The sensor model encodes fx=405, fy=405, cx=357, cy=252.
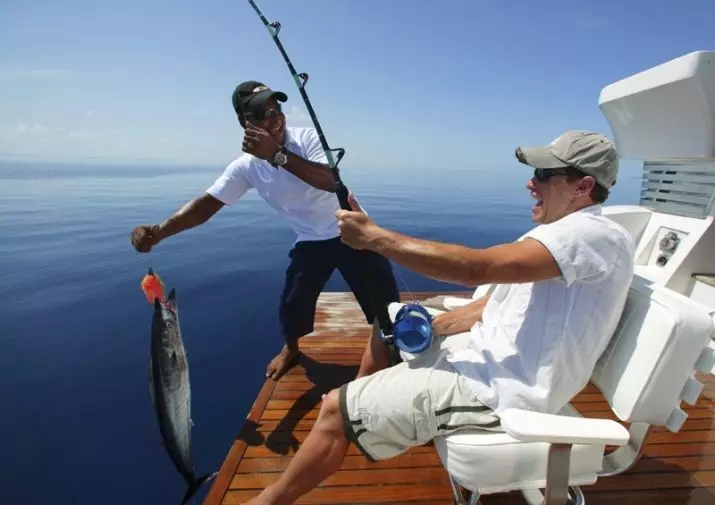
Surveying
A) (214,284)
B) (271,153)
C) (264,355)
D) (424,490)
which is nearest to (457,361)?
(424,490)

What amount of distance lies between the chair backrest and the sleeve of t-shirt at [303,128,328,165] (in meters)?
2.13

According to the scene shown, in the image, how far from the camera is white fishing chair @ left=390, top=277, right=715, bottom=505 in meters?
1.37

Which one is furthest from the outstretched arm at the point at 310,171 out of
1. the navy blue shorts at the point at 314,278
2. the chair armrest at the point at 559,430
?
the chair armrest at the point at 559,430

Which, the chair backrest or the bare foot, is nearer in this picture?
the chair backrest

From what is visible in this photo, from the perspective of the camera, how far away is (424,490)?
2.21m

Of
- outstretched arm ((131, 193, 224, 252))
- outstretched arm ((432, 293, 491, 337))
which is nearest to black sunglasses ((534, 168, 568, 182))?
outstretched arm ((432, 293, 491, 337))

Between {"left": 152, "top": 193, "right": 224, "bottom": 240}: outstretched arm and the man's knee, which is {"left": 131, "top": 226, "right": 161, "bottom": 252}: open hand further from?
the man's knee

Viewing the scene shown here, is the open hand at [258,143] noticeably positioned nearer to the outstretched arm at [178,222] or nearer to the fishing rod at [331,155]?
the fishing rod at [331,155]

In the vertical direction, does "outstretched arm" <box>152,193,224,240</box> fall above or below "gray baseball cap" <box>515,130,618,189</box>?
below

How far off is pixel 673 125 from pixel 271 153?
3.13 meters

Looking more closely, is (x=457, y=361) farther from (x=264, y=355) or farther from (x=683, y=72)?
(x=264, y=355)

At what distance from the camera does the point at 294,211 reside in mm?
3207

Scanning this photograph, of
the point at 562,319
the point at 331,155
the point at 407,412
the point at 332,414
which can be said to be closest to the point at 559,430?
the point at 562,319

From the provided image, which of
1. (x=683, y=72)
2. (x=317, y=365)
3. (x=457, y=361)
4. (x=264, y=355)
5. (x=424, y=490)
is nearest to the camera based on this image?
(x=457, y=361)
